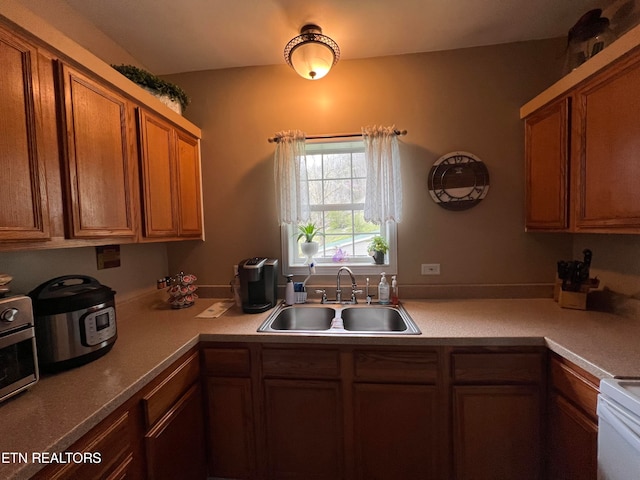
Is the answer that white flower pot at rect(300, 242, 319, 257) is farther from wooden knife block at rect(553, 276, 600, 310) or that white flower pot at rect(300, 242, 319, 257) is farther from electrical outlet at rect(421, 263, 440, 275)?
wooden knife block at rect(553, 276, 600, 310)

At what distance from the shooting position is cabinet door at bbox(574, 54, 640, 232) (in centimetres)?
111

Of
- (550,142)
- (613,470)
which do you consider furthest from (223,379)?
(550,142)

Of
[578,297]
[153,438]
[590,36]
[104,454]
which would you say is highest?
[590,36]

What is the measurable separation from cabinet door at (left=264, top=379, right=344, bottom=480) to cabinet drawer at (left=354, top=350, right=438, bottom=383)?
0.17 metres

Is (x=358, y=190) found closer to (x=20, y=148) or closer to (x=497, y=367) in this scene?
(x=497, y=367)

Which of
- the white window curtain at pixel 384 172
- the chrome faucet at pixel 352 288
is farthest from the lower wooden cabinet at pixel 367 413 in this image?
the white window curtain at pixel 384 172

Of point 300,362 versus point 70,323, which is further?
point 300,362

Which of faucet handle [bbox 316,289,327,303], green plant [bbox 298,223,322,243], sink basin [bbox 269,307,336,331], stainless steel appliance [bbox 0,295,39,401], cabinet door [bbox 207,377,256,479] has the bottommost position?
cabinet door [bbox 207,377,256,479]

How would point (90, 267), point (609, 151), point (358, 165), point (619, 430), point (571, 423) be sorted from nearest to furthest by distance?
point (619, 430), point (571, 423), point (609, 151), point (90, 267), point (358, 165)

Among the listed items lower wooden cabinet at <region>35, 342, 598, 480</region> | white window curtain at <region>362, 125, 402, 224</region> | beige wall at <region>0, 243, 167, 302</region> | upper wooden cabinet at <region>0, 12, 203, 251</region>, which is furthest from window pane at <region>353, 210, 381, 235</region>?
beige wall at <region>0, 243, 167, 302</region>

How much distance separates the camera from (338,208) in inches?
80.0

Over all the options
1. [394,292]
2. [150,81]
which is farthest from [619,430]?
[150,81]

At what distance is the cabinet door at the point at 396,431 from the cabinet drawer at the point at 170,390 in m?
0.83

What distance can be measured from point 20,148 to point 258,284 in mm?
1210
